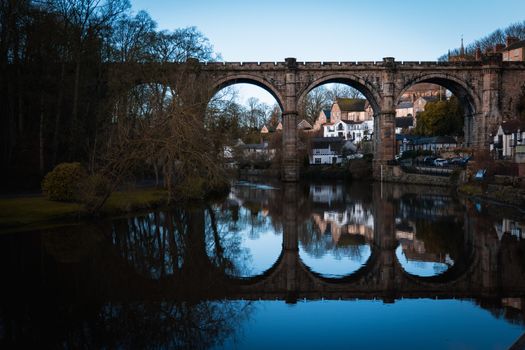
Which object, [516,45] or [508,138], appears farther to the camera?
[516,45]

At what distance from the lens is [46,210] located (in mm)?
19922

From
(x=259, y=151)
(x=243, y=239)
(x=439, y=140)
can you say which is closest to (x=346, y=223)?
(x=243, y=239)

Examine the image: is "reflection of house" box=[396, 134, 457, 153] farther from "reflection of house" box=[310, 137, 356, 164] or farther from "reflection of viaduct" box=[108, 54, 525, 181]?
"reflection of viaduct" box=[108, 54, 525, 181]

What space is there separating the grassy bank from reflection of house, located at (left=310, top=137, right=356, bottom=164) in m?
51.0

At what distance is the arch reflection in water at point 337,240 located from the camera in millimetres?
12750

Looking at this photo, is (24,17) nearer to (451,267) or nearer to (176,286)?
(176,286)

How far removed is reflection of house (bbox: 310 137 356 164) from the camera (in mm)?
73750

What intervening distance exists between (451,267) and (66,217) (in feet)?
48.3

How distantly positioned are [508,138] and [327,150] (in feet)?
117

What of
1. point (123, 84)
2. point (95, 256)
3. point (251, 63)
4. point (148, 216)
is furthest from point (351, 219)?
point (251, 63)

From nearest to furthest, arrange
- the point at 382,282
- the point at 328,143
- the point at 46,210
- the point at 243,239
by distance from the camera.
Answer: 1. the point at 382,282
2. the point at 243,239
3. the point at 46,210
4. the point at 328,143

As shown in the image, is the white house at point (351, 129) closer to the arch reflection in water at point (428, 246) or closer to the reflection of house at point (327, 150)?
the reflection of house at point (327, 150)

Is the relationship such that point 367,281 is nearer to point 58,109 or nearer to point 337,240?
point 337,240

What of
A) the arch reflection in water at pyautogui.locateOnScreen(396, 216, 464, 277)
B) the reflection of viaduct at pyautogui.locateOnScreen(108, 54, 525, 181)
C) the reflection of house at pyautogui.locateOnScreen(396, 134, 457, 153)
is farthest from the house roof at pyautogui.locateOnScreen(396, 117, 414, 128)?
the arch reflection in water at pyautogui.locateOnScreen(396, 216, 464, 277)
